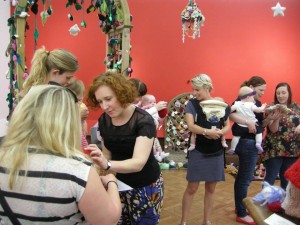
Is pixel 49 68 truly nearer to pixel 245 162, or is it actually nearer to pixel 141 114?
pixel 141 114

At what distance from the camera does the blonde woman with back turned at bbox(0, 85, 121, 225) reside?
1002 mm

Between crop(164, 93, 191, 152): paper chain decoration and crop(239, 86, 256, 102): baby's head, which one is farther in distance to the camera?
crop(164, 93, 191, 152): paper chain decoration

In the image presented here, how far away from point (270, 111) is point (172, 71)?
109 inches

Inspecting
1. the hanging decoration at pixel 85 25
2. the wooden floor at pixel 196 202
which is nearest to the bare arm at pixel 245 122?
the wooden floor at pixel 196 202

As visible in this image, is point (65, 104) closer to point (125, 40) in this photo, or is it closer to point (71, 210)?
point (71, 210)

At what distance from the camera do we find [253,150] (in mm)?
3129

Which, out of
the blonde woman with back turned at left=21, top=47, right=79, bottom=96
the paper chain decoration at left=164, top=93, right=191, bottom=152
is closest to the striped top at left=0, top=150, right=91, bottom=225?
the blonde woman with back turned at left=21, top=47, right=79, bottom=96

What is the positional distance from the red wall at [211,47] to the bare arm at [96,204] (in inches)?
180

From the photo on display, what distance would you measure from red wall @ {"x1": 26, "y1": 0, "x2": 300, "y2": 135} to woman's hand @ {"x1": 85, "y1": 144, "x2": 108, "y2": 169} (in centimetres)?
416

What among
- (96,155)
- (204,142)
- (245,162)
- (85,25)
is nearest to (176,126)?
(245,162)

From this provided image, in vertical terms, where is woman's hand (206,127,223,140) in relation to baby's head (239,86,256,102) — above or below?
below

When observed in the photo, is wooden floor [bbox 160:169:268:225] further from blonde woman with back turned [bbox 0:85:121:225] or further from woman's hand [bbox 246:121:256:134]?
blonde woman with back turned [bbox 0:85:121:225]

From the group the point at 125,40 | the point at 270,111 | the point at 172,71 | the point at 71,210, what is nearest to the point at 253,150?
the point at 270,111

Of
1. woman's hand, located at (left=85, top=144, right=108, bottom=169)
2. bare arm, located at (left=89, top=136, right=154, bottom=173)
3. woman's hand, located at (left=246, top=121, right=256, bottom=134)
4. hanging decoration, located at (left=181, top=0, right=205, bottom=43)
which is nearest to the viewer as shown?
woman's hand, located at (left=85, top=144, right=108, bottom=169)
